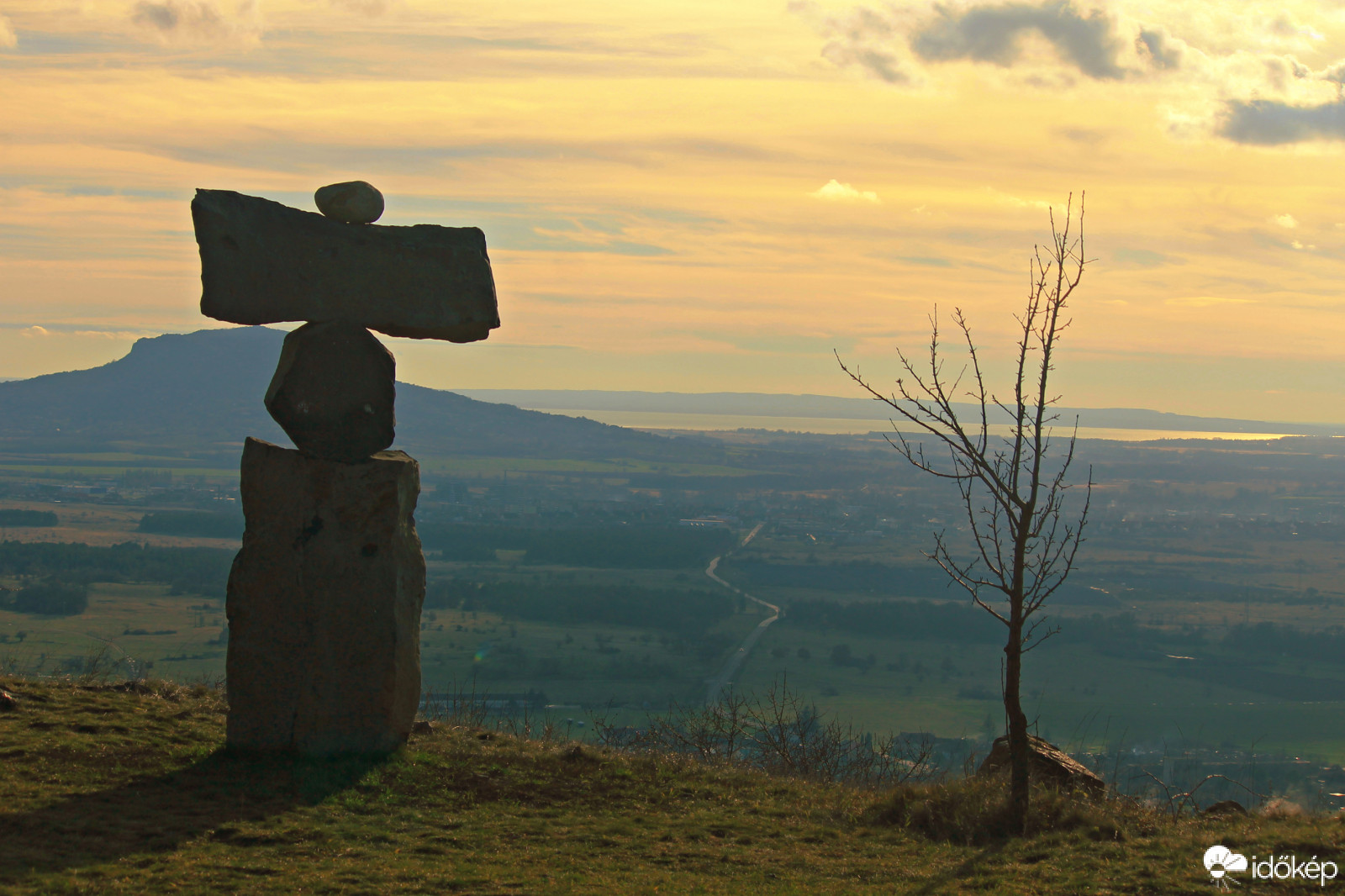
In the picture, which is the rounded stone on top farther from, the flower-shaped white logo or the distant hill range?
the distant hill range

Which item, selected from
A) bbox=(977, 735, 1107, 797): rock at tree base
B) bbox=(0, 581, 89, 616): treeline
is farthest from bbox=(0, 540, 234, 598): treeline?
bbox=(977, 735, 1107, 797): rock at tree base

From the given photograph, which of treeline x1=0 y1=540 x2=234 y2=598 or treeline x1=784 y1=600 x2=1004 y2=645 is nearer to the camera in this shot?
treeline x1=0 y1=540 x2=234 y2=598

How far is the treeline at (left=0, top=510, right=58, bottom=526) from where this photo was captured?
61.4 metres

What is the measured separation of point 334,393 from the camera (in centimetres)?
1091

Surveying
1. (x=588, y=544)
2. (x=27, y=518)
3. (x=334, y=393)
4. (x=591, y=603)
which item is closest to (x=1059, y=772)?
(x=334, y=393)

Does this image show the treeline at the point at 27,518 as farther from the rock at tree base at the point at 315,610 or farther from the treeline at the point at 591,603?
the rock at tree base at the point at 315,610

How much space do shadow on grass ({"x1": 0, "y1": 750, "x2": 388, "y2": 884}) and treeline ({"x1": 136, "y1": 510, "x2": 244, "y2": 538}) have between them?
52458 millimetres

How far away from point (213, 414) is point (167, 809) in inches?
4849

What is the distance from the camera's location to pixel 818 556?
66.6m

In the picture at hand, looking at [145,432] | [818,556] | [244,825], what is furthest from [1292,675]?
[145,432]

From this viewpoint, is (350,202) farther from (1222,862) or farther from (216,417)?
(216,417)

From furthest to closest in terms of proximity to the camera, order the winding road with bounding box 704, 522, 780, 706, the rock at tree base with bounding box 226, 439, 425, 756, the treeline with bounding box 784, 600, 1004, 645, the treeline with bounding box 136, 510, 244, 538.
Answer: the treeline with bounding box 136, 510, 244, 538
the treeline with bounding box 784, 600, 1004, 645
the winding road with bounding box 704, 522, 780, 706
the rock at tree base with bounding box 226, 439, 425, 756

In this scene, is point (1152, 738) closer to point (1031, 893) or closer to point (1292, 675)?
point (1292, 675)

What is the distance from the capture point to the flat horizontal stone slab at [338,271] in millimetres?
10578
